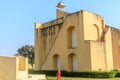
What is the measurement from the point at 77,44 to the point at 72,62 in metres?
2.29

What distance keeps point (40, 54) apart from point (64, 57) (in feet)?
14.8

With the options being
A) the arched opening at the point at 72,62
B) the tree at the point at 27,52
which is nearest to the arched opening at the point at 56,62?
the arched opening at the point at 72,62

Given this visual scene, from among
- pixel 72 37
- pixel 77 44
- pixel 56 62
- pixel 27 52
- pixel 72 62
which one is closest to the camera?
pixel 77 44

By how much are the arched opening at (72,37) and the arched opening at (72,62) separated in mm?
1086

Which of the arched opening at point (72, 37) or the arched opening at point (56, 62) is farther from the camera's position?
the arched opening at point (56, 62)

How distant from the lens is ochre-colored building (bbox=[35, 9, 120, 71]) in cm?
2052

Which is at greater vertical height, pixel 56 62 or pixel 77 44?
pixel 77 44

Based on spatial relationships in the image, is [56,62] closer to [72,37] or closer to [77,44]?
[72,37]

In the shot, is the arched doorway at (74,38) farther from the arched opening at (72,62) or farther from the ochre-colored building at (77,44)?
the arched opening at (72,62)

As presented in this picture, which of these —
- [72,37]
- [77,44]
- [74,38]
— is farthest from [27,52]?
[77,44]

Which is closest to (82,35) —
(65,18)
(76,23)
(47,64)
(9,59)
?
(76,23)

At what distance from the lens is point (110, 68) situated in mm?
21766

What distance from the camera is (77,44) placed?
21516 millimetres

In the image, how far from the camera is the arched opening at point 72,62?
22.0 metres
